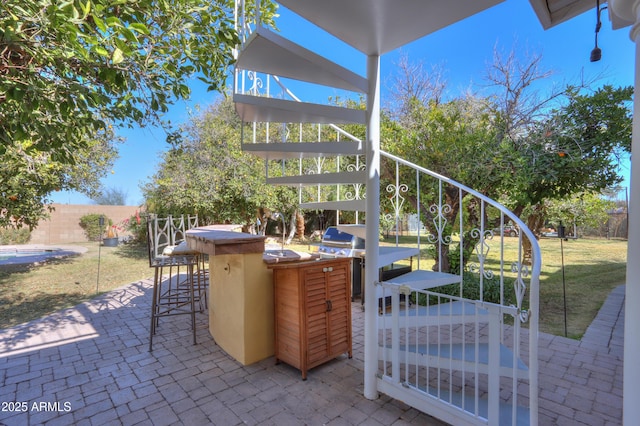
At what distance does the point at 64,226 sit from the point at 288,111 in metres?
15.3

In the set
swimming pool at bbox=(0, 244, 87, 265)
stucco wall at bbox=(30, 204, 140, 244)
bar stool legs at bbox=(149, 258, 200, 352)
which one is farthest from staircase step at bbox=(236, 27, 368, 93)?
stucco wall at bbox=(30, 204, 140, 244)

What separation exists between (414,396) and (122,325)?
11.7 feet

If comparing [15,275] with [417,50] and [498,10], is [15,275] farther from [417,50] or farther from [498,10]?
[498,10]

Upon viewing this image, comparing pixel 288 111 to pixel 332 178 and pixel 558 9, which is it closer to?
pixel 332 178

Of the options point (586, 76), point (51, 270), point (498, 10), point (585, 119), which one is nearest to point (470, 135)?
point (585, 119)

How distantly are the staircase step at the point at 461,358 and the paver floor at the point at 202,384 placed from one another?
36 centimetres

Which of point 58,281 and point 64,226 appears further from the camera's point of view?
point 64,226

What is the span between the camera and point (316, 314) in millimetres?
2668

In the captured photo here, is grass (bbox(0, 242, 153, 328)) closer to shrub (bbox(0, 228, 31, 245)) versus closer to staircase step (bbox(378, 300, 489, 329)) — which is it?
staircase step (bbox(378, 300, 489, 329))

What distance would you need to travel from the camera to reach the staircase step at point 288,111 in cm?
222

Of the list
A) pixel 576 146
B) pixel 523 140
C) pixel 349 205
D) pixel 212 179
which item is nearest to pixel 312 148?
pixel 349 205

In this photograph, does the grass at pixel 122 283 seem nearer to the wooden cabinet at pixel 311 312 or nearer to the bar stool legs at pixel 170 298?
the bar stool legs at pixel 170 298

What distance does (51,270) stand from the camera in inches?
283

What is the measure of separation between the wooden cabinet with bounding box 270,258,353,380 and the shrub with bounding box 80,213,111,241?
43.5ft
